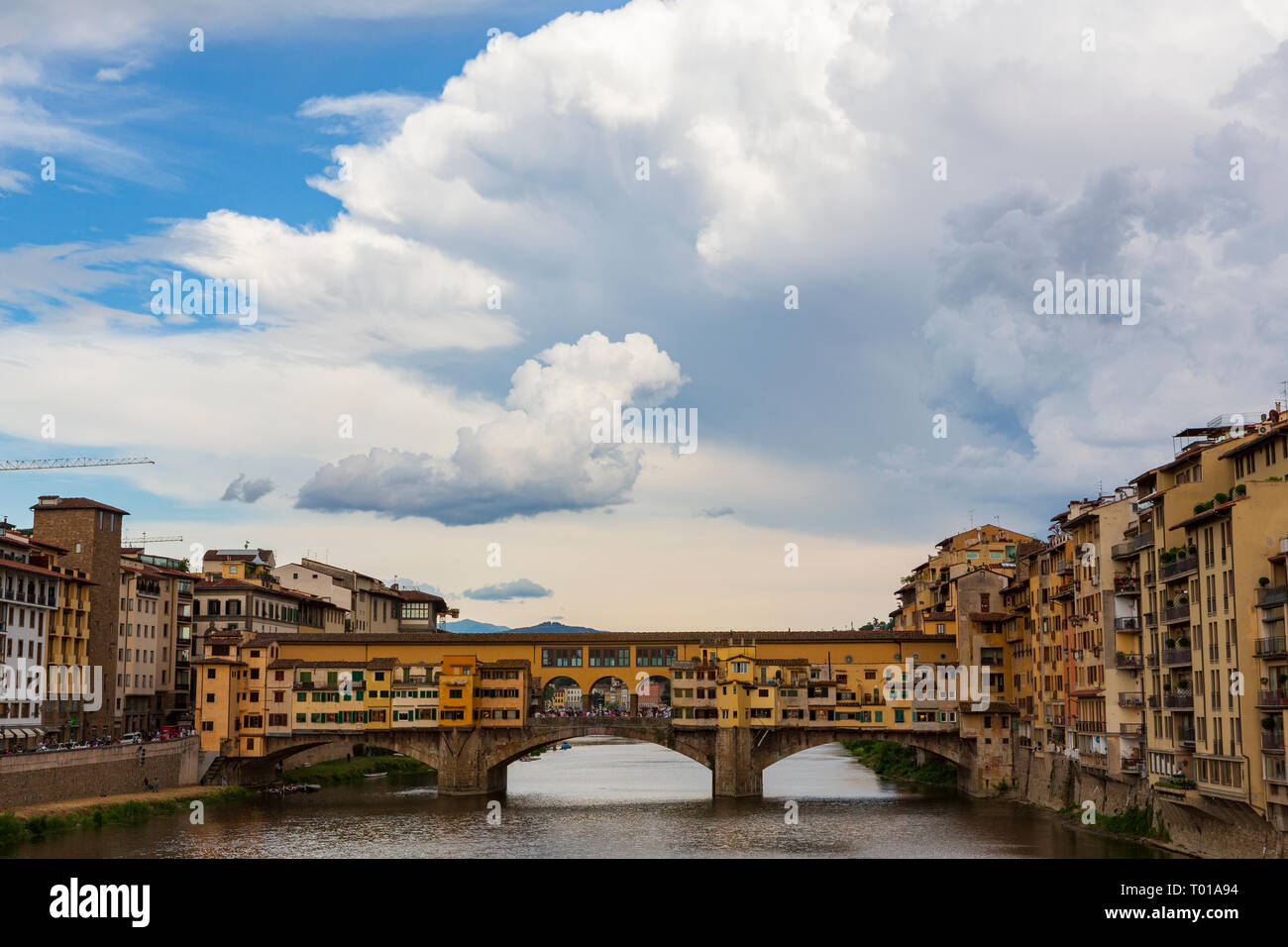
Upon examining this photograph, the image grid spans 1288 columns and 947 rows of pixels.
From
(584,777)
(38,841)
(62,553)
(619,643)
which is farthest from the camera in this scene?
(584,777)

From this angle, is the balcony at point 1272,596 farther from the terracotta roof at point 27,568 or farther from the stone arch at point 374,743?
the terracotta roof at point 27,568

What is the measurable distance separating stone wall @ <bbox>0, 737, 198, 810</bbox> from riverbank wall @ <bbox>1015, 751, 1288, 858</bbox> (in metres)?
54.4

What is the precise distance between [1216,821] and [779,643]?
47.3 m

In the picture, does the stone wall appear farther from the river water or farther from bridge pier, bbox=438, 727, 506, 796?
bridge pier, bbox=438, 727, 506, 796

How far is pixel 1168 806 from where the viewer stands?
58875mm

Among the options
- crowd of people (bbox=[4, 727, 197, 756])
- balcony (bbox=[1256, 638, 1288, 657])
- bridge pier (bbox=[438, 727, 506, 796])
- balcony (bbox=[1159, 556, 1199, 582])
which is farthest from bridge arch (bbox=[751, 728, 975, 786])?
balcony (bbox=[1256, 638, 1288, 657])

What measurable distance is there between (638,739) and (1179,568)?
44.4m

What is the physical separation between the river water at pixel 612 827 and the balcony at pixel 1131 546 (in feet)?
44.7

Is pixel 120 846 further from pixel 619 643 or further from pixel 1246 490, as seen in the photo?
pixel 1246 490

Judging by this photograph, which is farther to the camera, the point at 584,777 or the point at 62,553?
the point at 584,777

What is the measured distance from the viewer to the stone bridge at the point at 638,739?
298ft

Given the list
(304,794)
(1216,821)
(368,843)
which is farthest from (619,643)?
(1216,821)
